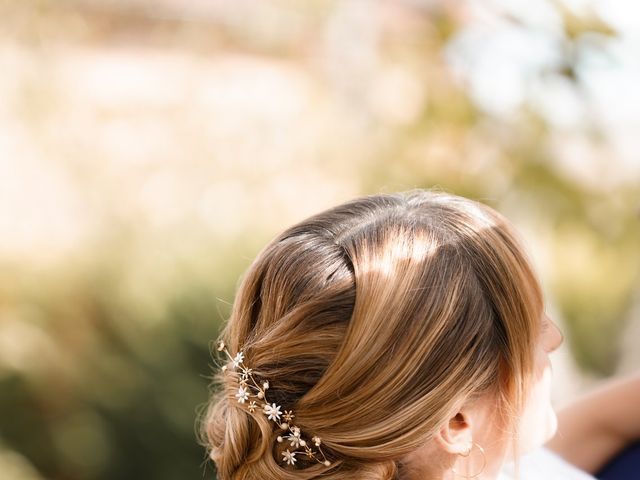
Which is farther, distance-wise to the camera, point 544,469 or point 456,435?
point 544,469

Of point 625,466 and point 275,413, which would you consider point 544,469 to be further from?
point 275,413

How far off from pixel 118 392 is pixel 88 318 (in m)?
0.26

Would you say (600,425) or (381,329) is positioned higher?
(381,329)

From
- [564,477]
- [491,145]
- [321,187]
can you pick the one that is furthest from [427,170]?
[564,477]

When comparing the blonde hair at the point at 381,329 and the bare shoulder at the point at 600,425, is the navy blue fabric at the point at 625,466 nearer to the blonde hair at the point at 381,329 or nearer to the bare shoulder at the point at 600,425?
the bare shoulder at the point at 600,425

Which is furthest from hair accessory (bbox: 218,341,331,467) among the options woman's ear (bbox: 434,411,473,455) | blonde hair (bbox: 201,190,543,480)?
woman's ear (bbox: 434,411,473,455)

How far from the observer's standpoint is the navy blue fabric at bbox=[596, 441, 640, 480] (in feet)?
5.22

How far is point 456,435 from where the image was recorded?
1095 millimetres

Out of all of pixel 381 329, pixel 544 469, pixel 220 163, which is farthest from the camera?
pixel 220 163

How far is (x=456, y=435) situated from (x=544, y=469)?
0.52 metres

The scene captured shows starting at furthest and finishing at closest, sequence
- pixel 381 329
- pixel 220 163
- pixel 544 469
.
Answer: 1. pixel 220 163
2. pixel 544 469
3. pixel 381 329

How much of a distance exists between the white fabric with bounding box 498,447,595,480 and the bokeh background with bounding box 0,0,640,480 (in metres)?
0.80

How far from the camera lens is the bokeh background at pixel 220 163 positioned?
2533mm

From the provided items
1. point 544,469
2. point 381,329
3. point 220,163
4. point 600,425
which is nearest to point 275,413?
point 381,329
